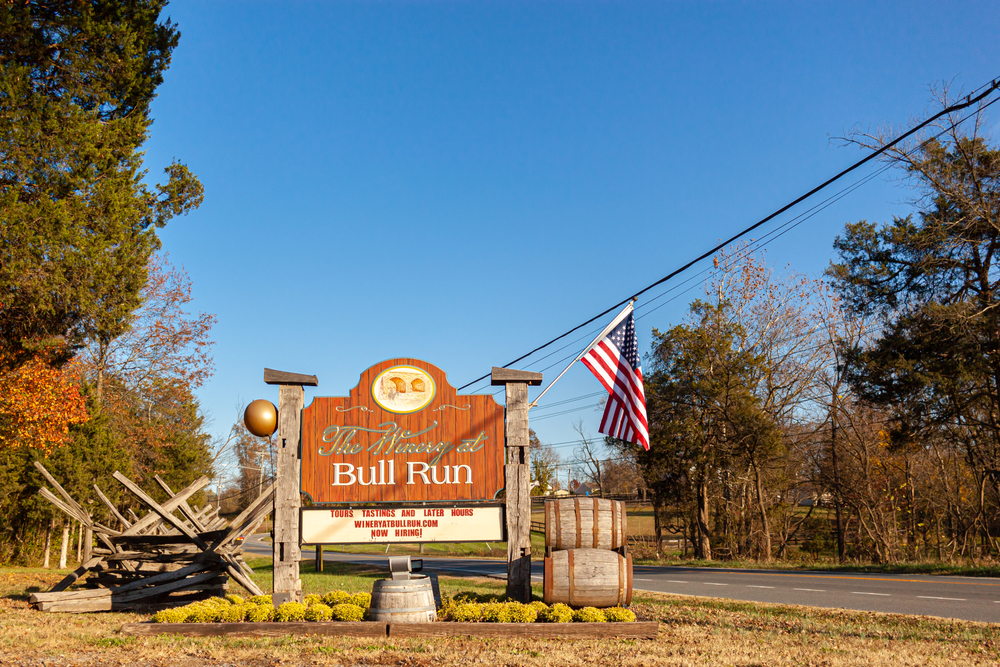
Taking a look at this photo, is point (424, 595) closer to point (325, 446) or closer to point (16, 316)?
point (325, 446)

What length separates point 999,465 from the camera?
26578mm

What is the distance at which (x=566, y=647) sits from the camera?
8180 millimetres

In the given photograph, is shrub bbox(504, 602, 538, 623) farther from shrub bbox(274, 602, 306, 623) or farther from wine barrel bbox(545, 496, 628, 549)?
shrub bbox(274, 602, 306, 623)

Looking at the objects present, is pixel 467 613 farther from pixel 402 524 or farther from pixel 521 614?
pixel 402 524

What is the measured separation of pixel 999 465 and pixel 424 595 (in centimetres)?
2641

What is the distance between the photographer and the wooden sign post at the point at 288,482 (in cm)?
1016

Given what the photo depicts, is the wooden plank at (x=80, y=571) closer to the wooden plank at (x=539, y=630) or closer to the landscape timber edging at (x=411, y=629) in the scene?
the landscape timber edging at (x=411, y=629)

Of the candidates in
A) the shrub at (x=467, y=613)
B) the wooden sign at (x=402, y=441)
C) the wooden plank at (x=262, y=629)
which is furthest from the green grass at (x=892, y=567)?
Result: the wooden plank at (x=262, y=629)

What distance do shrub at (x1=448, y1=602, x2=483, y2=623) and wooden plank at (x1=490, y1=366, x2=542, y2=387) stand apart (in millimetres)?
3143

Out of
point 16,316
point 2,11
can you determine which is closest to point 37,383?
point 16,316

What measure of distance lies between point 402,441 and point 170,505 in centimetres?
517

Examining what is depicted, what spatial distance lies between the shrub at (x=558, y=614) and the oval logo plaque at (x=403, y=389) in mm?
3460

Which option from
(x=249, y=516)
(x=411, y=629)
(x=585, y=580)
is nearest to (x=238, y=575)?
(x=249, y=516)

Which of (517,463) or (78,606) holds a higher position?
(517,463)
